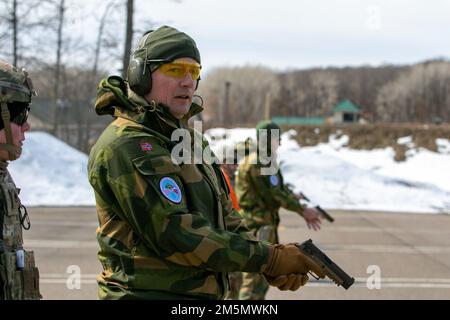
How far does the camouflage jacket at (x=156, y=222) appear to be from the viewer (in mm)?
2363

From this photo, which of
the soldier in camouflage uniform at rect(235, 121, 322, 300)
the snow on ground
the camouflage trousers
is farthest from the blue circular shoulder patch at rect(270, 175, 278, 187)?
the snow on ground

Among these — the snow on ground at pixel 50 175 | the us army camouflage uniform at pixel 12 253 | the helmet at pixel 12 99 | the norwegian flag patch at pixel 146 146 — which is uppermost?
the helmet at pixel 12 99

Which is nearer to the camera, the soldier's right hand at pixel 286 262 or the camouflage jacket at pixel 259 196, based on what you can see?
the soldier's right hand at pixel 286 262

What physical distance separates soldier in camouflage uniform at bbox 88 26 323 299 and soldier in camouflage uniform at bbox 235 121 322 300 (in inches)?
139

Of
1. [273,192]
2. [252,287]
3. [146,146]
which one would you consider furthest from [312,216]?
[146,146]

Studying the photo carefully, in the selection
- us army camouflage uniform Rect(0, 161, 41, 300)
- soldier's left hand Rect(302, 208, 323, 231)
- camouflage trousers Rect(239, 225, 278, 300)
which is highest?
us army camouflage uniform Rect(0, 161, 41, 300)

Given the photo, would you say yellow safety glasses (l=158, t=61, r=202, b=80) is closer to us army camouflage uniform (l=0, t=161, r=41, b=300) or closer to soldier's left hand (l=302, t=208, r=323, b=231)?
us army camouflage uniform (l=0, t=161, r=41, b=300)

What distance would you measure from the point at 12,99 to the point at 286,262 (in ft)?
4.67

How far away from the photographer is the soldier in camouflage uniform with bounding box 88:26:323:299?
2371 millimetres

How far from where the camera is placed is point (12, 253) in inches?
104

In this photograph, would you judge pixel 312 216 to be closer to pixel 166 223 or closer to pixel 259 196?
pixel 259 196

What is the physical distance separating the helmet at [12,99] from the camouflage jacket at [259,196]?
383 cm

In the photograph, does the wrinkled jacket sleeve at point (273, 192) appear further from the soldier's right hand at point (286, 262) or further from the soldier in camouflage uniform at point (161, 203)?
the soldier's right hand at point (286, 262)

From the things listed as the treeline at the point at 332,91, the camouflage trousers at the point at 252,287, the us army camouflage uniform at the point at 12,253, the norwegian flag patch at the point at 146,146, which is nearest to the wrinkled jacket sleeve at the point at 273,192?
the camouflage trousers at the point at 252,287
